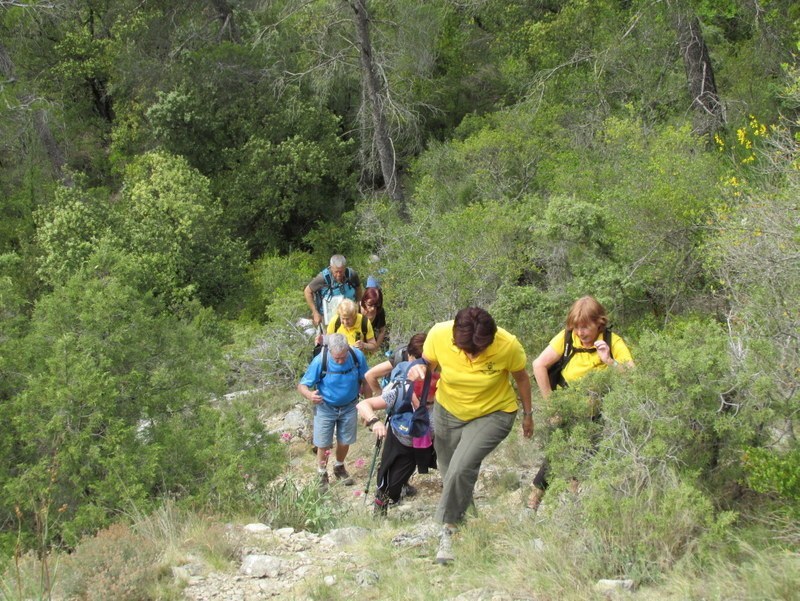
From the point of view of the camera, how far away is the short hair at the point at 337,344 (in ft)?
21.0

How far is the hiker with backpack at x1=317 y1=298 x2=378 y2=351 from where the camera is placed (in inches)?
277

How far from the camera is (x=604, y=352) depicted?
5035 mm

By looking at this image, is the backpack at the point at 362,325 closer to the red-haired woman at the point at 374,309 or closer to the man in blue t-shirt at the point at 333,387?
the red-haired woman at the point at 374,309

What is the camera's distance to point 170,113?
63.4ft

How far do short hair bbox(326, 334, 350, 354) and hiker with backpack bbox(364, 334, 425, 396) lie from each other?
47 centimetres

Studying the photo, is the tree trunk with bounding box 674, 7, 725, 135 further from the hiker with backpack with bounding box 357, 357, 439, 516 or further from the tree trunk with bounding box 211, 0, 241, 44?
the tree trunk with bounding box 211, 0, 241, 44

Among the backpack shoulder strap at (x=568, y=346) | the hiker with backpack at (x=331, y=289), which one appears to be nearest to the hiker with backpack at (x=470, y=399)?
the backpack shoulder strap at (x=568, y=346)

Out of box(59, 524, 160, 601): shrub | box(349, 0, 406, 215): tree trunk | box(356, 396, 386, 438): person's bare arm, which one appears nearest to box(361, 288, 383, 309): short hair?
box(356, 396, 386, 438): person's bare arm

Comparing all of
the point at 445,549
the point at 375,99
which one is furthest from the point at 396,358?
the point at 375,99

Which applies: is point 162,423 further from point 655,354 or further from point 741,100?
point 741,100

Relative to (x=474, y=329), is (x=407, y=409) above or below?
below

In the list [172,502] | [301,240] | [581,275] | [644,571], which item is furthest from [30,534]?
[301,240]

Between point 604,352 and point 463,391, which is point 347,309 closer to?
point 463,391

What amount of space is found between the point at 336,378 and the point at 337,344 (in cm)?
34
